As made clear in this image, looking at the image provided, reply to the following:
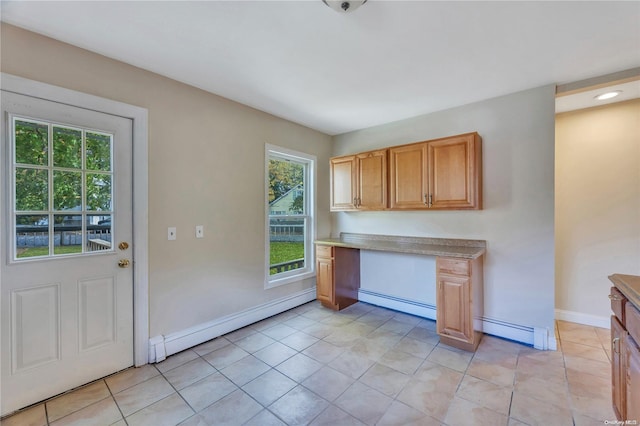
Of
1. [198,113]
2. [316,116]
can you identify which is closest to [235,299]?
[198,113]

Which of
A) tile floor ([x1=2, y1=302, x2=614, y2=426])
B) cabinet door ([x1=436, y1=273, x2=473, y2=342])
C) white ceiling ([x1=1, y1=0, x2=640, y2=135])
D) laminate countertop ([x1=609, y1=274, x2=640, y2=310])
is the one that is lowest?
tile floor ([x1=2, y1=302, x2=614, y2=426])

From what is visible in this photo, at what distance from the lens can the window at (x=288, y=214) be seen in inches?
133

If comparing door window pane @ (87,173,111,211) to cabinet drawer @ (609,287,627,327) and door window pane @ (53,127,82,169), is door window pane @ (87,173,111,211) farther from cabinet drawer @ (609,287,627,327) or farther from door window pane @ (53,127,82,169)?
cabinet drawer @ (609,287,627,327)

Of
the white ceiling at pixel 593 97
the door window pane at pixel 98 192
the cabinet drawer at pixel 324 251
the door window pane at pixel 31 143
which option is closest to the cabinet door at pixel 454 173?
the white ceiling at pixel 593 97

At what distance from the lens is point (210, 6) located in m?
1.57

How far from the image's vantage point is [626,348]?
1.39 meters

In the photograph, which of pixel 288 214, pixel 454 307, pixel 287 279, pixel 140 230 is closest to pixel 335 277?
pixel 287 279

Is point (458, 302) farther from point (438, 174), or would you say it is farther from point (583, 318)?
point (583, 318)

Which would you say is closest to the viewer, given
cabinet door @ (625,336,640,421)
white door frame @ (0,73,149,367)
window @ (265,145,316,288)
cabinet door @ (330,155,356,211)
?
cabinet door @ (625,336,640,421)

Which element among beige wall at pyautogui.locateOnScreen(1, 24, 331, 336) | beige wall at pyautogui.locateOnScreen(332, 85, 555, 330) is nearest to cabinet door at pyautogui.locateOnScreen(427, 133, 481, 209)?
beige wall at pyautogui.locateOnScreen(332, 85, 555, 330)

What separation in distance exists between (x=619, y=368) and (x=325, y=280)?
2.59 metres

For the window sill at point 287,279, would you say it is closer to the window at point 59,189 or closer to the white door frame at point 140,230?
the white door frame at point 140,230

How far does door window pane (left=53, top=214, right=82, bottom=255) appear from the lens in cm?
189

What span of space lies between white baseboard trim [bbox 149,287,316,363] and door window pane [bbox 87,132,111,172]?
1492 mm
